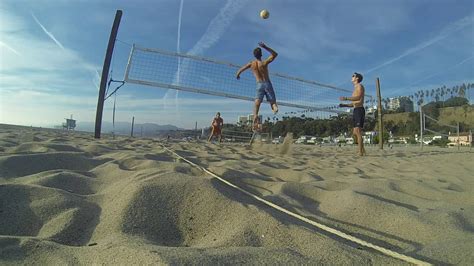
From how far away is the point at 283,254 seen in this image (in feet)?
3.87

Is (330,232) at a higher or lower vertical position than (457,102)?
lower

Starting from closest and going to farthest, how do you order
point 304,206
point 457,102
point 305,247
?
point 305,247, point 304,206, point 457,102

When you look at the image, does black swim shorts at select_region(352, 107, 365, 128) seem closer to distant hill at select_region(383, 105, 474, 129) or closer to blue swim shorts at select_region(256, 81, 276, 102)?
blue swim shorts at select_region(256, 81, 276, 102)

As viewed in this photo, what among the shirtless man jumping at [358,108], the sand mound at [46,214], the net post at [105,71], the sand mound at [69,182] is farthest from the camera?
the net post at [105,71]

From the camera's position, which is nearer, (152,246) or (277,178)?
(152,246)

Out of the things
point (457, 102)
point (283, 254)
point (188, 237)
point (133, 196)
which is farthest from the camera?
point (457, 102)

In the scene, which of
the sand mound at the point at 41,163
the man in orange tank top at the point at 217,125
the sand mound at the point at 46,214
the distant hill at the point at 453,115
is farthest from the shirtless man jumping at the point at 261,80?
the distant hill at the point at 453,115

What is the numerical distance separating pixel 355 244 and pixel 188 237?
71cm

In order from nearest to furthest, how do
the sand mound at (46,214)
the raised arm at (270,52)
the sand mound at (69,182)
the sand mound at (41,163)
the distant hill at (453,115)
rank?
1. the sand mound at (46,214)
2. the sand mound at (69,182)
3. the sand mound at (41,163)
4. the raised arm at (270,52)
5. the distant hill at (453,115)

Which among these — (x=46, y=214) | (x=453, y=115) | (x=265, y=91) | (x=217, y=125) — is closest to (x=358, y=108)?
(x=265, y=91)

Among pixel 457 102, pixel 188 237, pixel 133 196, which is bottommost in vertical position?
pixel 188 237

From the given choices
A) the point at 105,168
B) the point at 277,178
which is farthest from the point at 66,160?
the point at 277,178

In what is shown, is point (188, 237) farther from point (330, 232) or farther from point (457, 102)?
point (457, 102)

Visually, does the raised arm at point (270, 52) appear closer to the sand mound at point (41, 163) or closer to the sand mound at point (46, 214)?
the sand mound at point (41, 163)
